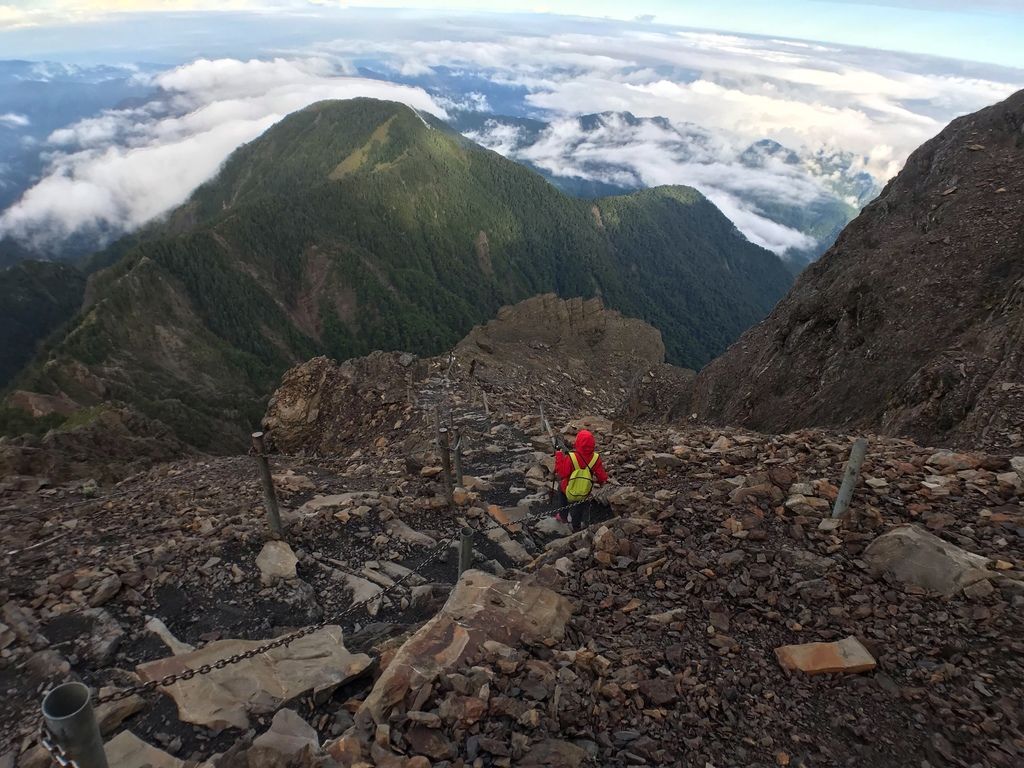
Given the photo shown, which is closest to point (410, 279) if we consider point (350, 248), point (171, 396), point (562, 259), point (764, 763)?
point (350, 248)

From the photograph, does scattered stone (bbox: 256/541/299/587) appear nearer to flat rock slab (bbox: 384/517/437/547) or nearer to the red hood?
flat rock slab (bbox: 384/517/437/547)

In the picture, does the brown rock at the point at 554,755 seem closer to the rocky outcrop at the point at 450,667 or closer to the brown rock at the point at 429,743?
the rocky outcrop at the point at 450,667

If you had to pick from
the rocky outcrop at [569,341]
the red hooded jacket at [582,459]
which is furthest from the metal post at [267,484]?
the rocky outcrop at [569,341]

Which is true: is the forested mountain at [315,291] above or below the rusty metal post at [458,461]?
below

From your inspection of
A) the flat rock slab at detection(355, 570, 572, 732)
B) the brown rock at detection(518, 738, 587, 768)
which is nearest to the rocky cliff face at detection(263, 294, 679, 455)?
the flat rock slab at detection(355, 570, 572, 732)

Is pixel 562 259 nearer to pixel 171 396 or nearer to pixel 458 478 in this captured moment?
pixel 171 396

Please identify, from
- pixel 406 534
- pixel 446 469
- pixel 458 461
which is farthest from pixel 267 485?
pixel 458 461
